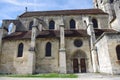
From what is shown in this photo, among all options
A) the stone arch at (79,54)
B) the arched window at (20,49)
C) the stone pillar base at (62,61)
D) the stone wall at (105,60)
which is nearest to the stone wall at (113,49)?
the stone wall at (105,60)

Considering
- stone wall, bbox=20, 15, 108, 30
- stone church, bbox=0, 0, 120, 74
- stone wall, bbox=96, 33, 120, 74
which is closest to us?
stone wall, bbox=96, 33, 120, 74

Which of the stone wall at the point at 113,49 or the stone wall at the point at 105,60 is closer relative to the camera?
the stone wall at the point at 113,49

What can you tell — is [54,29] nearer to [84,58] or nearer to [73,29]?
[73,29]

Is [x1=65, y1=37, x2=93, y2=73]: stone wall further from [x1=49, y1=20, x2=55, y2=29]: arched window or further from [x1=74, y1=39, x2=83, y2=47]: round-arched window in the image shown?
[x1=49, y1=20, x2=55, y2=29]: arched window

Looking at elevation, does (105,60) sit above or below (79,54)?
below

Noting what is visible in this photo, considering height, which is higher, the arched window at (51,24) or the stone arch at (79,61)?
the arched window at (51,24)

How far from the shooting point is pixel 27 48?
70.0 ft

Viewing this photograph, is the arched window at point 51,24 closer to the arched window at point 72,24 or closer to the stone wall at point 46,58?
the arched window at point 72,24

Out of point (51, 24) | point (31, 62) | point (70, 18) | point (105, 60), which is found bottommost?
point (31, 62)

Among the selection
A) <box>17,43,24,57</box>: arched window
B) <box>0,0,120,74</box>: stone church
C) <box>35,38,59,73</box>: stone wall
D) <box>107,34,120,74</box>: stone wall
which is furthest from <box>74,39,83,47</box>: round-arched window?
<box>17,43,24,57</box>: arched window

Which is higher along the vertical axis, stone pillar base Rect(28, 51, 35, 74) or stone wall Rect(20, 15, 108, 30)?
stone wall Rect(20, 15, 108, 30)

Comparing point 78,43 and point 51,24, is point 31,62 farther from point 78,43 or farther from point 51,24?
point 51,24

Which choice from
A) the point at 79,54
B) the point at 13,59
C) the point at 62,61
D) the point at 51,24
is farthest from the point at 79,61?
the point at 13,59

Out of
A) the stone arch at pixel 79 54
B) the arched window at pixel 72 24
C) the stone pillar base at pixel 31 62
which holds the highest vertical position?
the arched window at pixel 72 24
